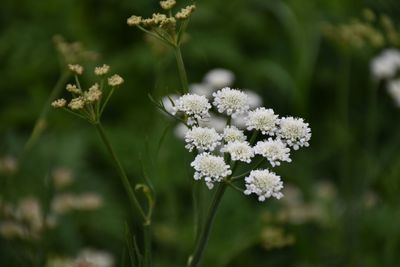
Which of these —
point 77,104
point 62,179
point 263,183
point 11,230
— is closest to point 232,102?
point 263,183

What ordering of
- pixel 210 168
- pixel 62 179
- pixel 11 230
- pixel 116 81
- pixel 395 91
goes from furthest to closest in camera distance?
pixel 395 91
pixel 62 179
pixel 11 230
pixel 116 81
pixel 210 168

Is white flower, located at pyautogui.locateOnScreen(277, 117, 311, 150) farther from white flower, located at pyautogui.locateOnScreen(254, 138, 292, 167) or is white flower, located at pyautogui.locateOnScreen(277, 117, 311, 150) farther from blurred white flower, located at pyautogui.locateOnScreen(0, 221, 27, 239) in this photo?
blurred white flower, located at pyautogui.locateOnScreen(0, 221, 27, 239)

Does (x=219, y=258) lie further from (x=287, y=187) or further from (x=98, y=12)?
(x=98, y=12)

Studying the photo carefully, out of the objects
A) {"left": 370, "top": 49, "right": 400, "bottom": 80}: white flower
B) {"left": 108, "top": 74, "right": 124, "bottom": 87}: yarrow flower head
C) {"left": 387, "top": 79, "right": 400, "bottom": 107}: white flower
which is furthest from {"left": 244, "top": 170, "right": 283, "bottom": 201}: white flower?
{"left": 370, "top": 49, "right": 400, "bottom": 80}: white flower

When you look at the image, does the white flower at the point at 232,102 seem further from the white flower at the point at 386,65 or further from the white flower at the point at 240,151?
the white flower at the point at 386,65

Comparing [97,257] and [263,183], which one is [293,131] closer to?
[263,183]
